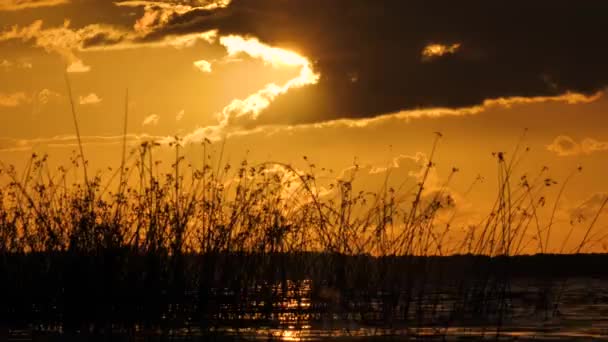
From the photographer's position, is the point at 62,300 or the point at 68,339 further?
the point at 62,300

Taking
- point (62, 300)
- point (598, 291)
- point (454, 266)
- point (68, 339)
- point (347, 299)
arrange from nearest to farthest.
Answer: point (68, 339) → point (62, 300) → point (347, 299) → point (454, 266) → point (598, 291)

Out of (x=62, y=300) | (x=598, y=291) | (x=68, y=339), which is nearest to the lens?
(x=68, y=339)

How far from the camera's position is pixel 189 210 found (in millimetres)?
10680

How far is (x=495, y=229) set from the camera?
11.3 metres

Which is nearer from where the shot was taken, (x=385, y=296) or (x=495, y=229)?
(x=385, y=296)

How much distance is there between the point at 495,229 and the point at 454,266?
55.7 inches

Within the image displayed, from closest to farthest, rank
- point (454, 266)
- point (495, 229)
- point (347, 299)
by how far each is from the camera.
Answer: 1. point (347, 299)
2. point (495, 229)
3. point (454, 266)

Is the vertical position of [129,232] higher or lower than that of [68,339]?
higher

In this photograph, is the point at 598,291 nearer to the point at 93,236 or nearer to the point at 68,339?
the point at 93,236

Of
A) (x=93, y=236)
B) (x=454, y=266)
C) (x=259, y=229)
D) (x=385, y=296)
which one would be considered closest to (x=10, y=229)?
(x=93, y=236)

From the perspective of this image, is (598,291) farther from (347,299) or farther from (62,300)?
(62,300)

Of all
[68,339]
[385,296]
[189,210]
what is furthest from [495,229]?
[68,339]

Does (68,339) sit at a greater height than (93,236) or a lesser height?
lesser

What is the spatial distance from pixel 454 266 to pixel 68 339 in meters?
5.70
